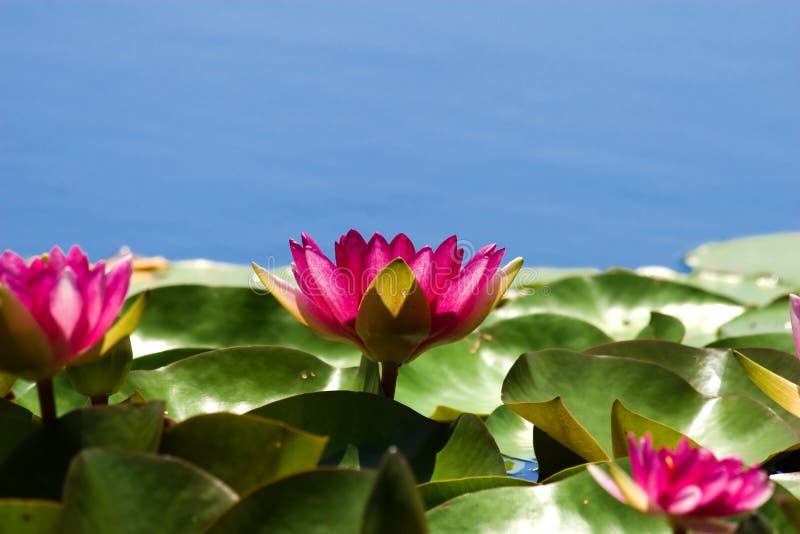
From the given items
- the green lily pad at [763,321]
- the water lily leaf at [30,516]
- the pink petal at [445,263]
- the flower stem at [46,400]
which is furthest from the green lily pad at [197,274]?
the water lily leaf at [30,516]

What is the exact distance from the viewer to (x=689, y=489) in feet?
1.61

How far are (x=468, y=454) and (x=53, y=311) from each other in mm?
331

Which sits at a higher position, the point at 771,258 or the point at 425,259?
the point at 425,259

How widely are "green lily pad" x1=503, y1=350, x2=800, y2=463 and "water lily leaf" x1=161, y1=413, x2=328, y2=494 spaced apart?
1.10 ft

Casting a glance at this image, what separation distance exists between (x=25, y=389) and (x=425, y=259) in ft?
1.59

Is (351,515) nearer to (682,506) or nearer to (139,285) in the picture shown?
(682,506)

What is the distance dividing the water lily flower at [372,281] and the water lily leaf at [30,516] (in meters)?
0.31

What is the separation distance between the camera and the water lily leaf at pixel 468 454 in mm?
736

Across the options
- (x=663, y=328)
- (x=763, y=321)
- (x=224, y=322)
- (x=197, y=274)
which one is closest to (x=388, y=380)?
(x=224, y=322)

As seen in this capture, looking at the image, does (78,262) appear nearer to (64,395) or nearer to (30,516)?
(30,516)

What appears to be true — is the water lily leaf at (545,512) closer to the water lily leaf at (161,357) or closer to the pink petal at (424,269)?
the pink petal at (424,269)

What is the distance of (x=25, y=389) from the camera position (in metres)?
0.99

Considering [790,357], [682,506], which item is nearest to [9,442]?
[682,506]

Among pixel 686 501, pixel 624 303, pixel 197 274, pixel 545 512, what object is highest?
pixel 686 501
